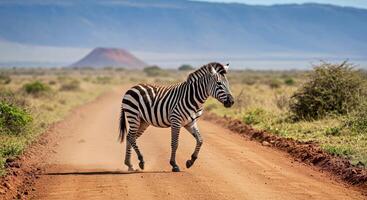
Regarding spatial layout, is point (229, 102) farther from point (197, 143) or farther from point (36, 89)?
point (36, 89)

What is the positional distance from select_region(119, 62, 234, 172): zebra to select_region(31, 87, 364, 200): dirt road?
2.12 feet

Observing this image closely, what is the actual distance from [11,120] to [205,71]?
23.5 feet

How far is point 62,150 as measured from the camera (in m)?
16.6

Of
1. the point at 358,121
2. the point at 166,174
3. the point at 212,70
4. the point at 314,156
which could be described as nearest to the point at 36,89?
the point at 358,121

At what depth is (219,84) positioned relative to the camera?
44.0 feet

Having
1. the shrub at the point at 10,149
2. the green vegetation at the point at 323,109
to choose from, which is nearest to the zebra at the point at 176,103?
the shrub at the point at 10,149

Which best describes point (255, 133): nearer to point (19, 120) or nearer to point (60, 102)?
point (19, 120)

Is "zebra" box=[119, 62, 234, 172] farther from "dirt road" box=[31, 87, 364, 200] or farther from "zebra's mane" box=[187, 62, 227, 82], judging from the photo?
"dirt road" box=[31, 87, 364, 200]

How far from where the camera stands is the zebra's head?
13.3 m

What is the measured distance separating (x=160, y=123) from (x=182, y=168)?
1034 mm

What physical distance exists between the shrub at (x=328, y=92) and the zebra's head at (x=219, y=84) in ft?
22.9

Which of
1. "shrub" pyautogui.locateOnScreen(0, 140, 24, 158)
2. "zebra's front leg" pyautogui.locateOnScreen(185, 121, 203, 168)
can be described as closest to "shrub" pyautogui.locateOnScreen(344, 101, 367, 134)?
"zebra's front leg" pyautogui.locateOnScreen(185, 121, 203, 168)

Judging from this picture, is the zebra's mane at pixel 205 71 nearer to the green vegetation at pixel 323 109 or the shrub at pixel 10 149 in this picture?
the green vegetation at pixel 323 109

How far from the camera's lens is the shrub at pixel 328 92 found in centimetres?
1986
